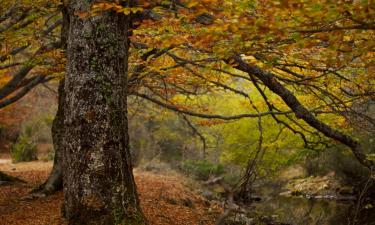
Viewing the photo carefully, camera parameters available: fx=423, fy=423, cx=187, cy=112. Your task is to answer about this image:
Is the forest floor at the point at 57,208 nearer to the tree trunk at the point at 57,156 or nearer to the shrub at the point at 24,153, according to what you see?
the tree trunk at the point at 57,156

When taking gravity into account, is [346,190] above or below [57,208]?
below

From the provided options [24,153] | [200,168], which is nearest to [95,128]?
[24,153]

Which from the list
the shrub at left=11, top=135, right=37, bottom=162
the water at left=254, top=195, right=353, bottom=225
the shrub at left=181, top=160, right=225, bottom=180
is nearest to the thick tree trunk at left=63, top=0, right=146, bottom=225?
the water at left=254, top=195, right=353, bottom=225

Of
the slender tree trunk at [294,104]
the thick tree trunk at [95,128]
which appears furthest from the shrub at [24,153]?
the slender tree trunk at [294,104]

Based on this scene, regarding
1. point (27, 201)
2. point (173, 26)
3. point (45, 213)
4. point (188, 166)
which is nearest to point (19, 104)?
point (188, 166)

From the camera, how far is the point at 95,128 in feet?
17.6

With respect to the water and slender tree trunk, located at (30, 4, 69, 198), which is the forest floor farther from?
the water

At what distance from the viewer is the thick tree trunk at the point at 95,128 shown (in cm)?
535

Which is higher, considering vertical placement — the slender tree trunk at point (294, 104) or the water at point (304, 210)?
the slender tree trunk at point (294, 104)

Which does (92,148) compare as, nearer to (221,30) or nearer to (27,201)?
(221,30)

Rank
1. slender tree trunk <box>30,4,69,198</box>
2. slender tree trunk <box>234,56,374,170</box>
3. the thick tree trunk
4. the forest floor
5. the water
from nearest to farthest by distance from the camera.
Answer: the thick tree trunk
slender tree trunk <box>234,56,374,170</box>
the forest floor
slender tree trunk <box>30,4,69,198</box>
the water

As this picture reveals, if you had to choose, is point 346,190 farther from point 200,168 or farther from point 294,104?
point 294,104

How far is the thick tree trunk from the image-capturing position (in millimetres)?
→ 5348

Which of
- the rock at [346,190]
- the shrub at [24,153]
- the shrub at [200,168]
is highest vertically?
the shrub at [24,153]
